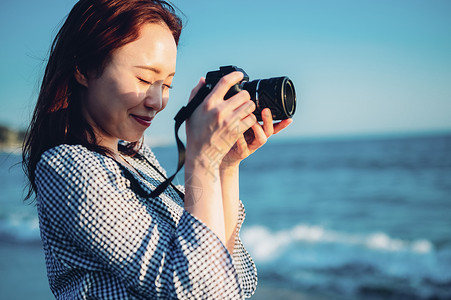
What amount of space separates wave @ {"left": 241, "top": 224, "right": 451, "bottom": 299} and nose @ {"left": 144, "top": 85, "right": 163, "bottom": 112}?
12.8 feet

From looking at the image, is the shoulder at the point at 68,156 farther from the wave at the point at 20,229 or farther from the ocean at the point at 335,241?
the wave at the point at 20,229

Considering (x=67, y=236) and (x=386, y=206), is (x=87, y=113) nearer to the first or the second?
Answer: (x=67, y=236)

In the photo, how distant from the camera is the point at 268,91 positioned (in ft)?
3.18

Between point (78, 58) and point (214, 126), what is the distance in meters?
0.42

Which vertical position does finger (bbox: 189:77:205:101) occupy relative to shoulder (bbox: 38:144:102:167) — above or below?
above

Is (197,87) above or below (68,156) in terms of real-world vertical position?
above

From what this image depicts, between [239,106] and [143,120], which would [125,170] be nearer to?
[143,120]

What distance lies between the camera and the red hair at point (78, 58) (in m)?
0.93

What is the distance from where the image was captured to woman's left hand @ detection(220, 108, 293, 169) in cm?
100

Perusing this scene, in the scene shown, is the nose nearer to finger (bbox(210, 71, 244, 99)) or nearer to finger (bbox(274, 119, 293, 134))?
finger (bbox(210, 71, 244, 99))

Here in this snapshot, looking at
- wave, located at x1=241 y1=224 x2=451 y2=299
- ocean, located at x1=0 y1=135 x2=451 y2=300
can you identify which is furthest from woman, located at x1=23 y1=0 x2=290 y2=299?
wave, located at x1=241 y1=224 x2=451 y2=299

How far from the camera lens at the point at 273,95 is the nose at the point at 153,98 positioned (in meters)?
0.22

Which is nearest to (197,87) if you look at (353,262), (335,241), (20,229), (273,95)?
(273,95)

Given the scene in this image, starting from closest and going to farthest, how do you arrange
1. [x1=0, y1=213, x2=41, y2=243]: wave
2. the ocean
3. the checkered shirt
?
the checkered shirt
the ocean
[x1=0, y1=213, x2=41, y2=243]: wave
